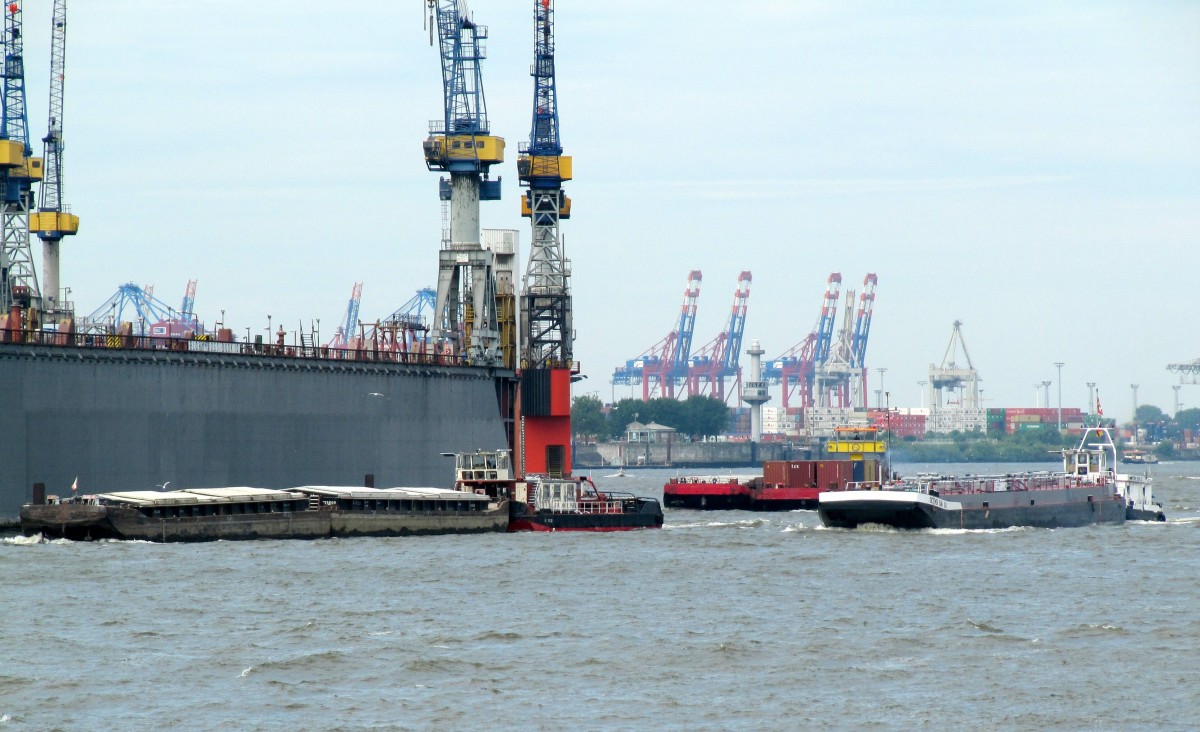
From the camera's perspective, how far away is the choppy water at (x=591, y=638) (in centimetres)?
3669

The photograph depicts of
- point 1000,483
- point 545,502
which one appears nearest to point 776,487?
point 1000,483

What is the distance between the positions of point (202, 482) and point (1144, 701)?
201 ft

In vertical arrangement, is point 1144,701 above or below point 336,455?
below

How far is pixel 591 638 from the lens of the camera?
46250mm

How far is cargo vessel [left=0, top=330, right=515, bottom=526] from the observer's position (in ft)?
263

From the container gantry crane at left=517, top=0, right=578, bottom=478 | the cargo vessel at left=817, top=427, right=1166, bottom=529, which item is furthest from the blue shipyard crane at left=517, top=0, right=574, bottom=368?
the cargo vessel at left=817, top=427, right=1166, bottom=529

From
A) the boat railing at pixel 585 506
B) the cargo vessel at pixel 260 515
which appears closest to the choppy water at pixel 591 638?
the cargo vessel at pixel 260 515

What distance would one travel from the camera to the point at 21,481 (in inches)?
3100

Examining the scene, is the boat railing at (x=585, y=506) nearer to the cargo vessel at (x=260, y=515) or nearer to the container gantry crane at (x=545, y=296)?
the cargo vessel at (x=260, y=515)

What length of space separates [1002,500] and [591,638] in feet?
148

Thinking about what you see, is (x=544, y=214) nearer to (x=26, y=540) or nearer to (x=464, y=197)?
(x=464, y=197)

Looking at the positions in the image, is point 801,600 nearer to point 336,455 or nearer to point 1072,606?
point 1072,606

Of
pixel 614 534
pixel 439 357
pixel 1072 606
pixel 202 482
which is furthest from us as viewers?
pixel 439 357

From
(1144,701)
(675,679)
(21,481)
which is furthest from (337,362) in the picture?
(1144,701)
